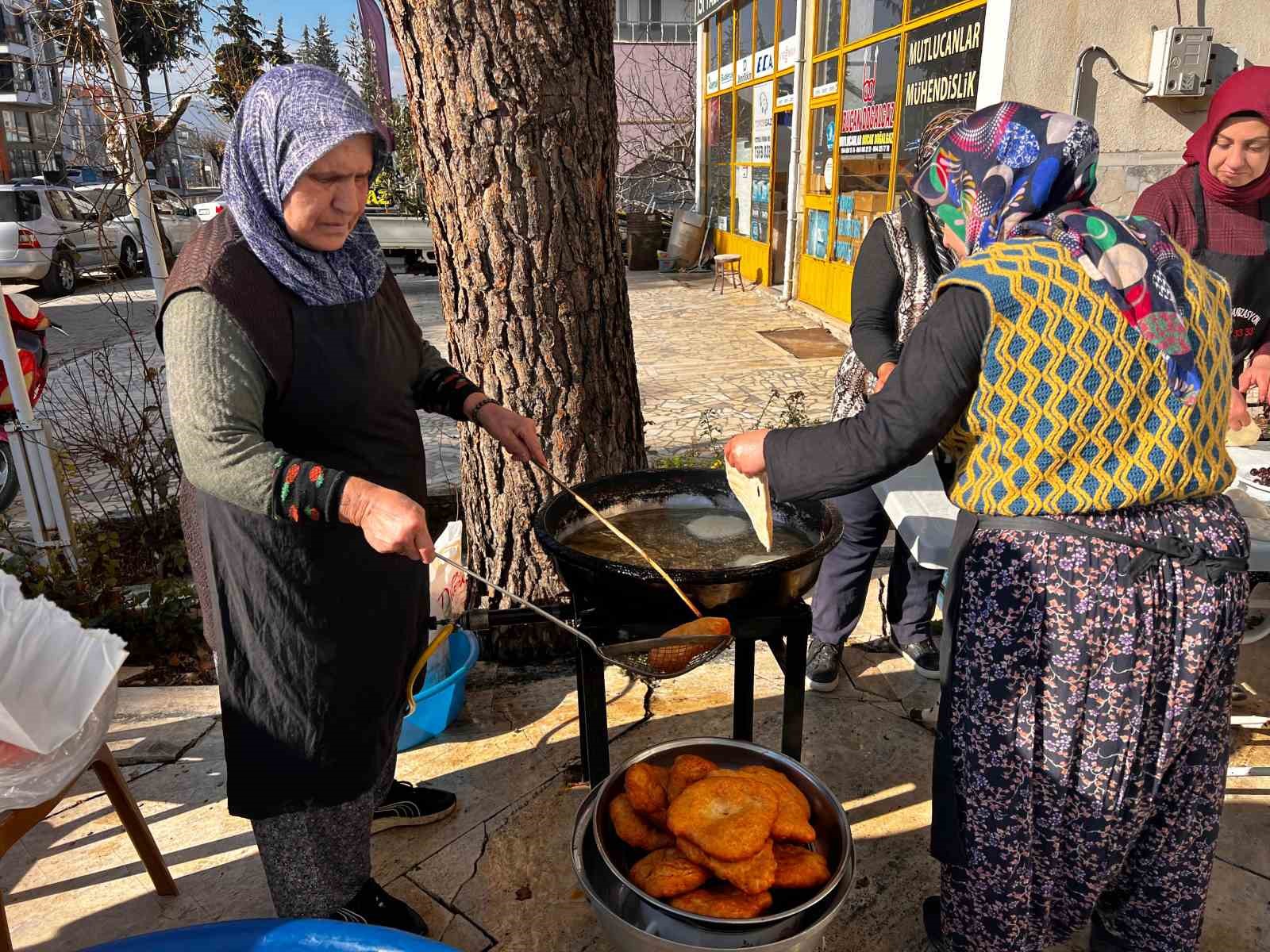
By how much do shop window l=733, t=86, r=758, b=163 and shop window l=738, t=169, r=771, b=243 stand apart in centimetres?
45

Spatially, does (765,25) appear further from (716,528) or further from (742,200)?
(716,528)

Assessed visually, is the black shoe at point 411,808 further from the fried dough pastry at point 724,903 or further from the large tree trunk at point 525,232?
the fried dough pastry at point 724,903

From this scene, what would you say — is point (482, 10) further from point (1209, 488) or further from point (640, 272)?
point (640, 272)

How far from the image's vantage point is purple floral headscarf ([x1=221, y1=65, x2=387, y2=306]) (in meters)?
1.54

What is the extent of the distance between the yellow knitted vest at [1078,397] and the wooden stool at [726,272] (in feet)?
40.1

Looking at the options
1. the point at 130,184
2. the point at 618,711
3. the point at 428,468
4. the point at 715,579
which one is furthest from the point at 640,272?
the point at 715,579

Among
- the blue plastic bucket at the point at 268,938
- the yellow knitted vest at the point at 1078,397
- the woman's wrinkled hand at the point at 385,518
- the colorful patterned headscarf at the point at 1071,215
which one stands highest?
the colorful patterned headscarf at the point at 1071,215

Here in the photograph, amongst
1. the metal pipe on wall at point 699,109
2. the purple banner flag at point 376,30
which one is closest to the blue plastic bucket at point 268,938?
the purple banner flag at point 376,30

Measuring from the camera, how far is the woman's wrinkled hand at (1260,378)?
2.92m

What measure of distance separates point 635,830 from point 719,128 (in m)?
14.9

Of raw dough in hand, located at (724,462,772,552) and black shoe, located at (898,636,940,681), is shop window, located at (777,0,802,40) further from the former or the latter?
raw dough in hand, located at (724,462,772,552)

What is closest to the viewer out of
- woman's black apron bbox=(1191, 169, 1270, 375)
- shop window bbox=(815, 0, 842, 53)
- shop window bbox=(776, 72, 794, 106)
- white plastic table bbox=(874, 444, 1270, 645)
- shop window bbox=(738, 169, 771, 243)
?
white plastic table bbox=(874, 444, 1270, 645)

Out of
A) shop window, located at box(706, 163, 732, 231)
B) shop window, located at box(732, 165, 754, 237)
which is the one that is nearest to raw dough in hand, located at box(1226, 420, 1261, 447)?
shop window, located at box(732, 165, 754, 237)

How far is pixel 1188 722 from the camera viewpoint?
1.69 meters
